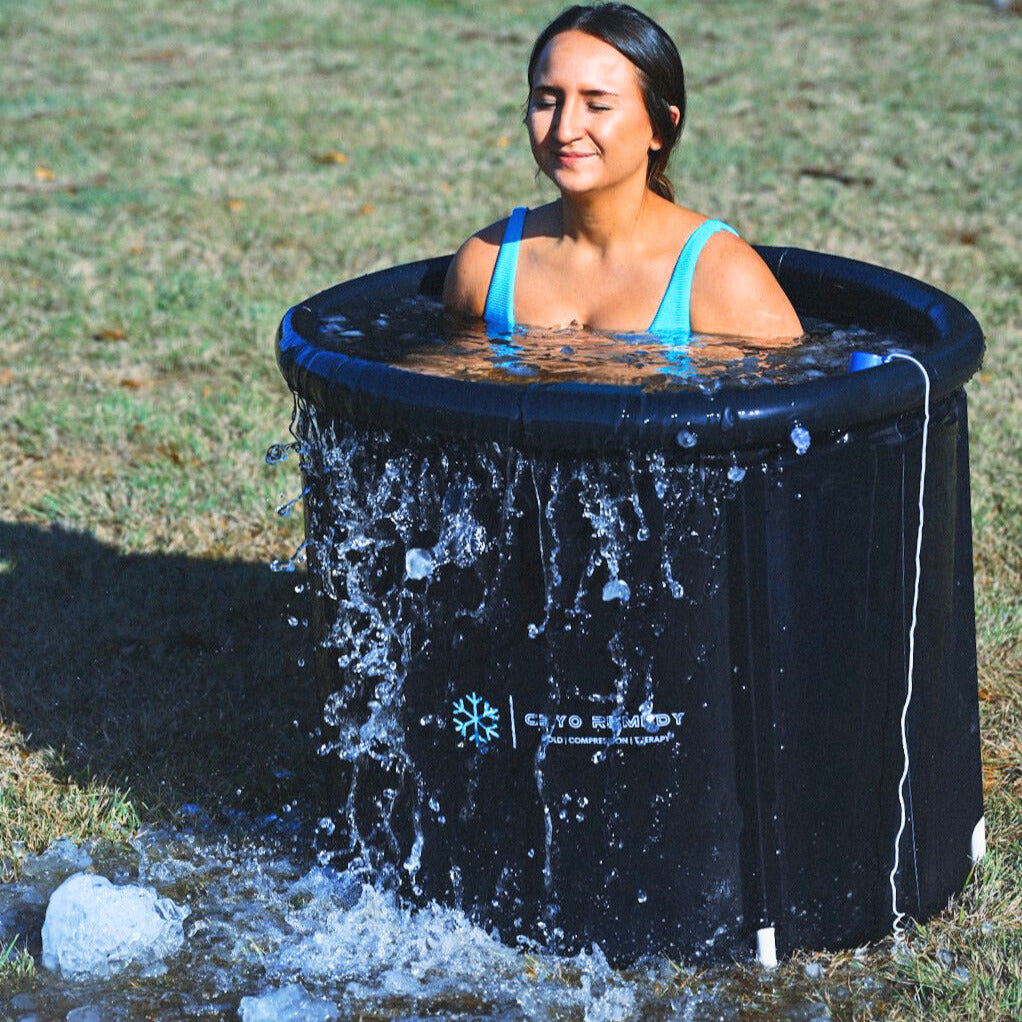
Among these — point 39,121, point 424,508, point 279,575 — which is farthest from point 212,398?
point 39,121

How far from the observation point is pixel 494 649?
7.80 feet

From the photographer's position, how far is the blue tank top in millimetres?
2781

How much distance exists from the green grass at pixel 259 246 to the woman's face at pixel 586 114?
1.32m

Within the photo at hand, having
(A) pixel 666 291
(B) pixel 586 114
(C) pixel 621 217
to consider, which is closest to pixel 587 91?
(B) pixel 586 114

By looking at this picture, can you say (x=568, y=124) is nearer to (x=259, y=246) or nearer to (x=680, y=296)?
(x=680, y=296)

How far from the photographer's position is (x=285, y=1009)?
250 cm

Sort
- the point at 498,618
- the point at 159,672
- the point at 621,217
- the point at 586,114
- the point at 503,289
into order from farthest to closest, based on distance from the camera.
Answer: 1. the point at 159,672
2. the point at 503,289
3. the point at 621,217
4. the point at 586,114
5. the point at 498,618

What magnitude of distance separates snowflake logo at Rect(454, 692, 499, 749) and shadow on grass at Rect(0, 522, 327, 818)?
0.47 metres

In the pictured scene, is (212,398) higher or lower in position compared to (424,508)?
lower

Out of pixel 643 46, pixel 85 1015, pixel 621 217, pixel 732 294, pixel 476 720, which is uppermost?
pixel 643 46

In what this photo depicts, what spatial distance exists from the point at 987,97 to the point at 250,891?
7.55 m

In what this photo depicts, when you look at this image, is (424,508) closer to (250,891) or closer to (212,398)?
(250,891)

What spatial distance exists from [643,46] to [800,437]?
0.86m

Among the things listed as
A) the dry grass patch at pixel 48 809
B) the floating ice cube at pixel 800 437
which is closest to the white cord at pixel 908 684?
the floating ice cube at pixel 800 437
